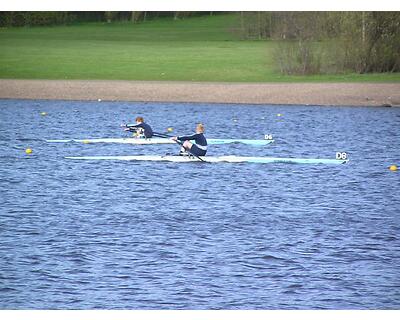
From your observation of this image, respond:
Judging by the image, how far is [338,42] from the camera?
51.6m

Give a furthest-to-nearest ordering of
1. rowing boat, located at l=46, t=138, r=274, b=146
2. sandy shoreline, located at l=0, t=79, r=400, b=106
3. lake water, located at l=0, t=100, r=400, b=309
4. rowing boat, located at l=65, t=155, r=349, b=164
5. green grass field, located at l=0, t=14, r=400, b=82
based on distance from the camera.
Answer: green grass field, located at l=0, t=14, r=400, b=82 → sandy shoreline, located at l=0, t=79, r=400, b=106 → rowing boat, located at l=46, t=138, r=274, b=146 → rowing boat, located at l=65, t=155, r=349, b=164 → lake water, located at l=0, t=100, r=400, b=309

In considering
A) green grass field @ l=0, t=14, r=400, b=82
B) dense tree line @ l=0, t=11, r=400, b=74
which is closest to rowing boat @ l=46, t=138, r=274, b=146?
dense tree line @ l=0, t=11, r=400, b=74

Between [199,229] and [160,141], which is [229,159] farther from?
[199,229]

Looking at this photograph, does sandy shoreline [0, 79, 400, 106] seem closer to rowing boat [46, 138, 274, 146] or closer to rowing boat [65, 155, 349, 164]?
rowing boat [46, 138, 274, 146]

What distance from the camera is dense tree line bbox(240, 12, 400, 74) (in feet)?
163

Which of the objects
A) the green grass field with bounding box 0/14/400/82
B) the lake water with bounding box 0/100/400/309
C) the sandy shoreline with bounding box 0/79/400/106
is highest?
the green grass field with bounding box 0/14/400/82

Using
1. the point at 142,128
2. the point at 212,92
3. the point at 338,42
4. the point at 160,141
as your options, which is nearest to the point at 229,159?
the point at 142,128

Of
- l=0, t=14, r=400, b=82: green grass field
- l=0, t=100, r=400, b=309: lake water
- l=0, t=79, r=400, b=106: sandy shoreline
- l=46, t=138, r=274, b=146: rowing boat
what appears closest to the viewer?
l=0, t=100, r=400, b=309: lake water

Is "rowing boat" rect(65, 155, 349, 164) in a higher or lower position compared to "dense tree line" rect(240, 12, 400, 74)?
lower

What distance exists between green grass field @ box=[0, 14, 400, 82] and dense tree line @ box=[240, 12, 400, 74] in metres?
1.49

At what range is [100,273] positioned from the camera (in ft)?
47.7

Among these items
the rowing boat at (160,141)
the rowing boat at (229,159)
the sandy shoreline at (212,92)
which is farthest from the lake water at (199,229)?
the sandy shoreline at (212,92)

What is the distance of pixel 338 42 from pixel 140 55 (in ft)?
50.3

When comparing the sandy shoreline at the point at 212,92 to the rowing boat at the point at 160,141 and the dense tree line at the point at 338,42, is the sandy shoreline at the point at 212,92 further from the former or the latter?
the rowing boat at the point at 160,141
